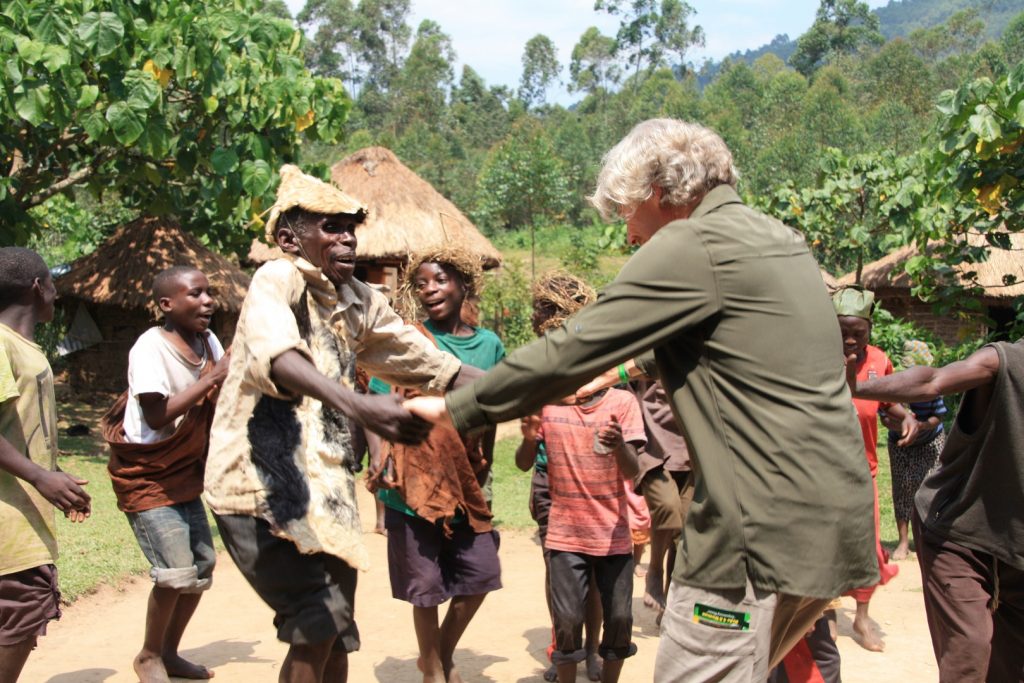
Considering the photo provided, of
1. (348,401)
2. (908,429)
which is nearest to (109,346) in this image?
(908,429)

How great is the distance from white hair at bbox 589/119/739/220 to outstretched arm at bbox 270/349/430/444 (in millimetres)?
840

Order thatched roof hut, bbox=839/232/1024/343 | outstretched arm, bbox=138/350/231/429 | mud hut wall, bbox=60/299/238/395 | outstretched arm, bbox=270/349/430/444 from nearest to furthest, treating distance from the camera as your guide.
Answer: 1. outstretched arm, bbox=270/349/430/444
2. outstretched arm, bbox=138/350/231/429
3. thatched roof hut, bbox=839/232/1024/343
4. mud hut wall, bbox=60/299/238/395

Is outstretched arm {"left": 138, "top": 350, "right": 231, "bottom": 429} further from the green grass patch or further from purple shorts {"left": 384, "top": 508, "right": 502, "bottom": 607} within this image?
the green grass patch

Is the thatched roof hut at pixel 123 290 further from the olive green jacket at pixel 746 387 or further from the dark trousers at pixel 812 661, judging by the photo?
the olive green jacket at pixel 746 387

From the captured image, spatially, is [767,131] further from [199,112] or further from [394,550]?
[394,550]

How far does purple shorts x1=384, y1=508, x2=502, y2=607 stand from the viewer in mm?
4559

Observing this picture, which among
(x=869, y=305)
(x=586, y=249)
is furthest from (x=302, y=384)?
(x=586, y=249)

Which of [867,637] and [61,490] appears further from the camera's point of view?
A: [867,637]

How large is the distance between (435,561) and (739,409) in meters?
2.41

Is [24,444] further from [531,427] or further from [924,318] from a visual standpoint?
[924,318]

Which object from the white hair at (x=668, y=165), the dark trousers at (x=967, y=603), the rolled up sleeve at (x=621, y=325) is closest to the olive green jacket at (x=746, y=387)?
the rolled up sleeve at (x=621, y=325)

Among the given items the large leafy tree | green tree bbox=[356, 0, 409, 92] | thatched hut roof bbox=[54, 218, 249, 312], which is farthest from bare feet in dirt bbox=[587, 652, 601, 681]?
green tree bbox=[356, 0, 409, 92]

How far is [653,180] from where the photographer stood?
273 cm

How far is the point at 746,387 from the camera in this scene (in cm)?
251
